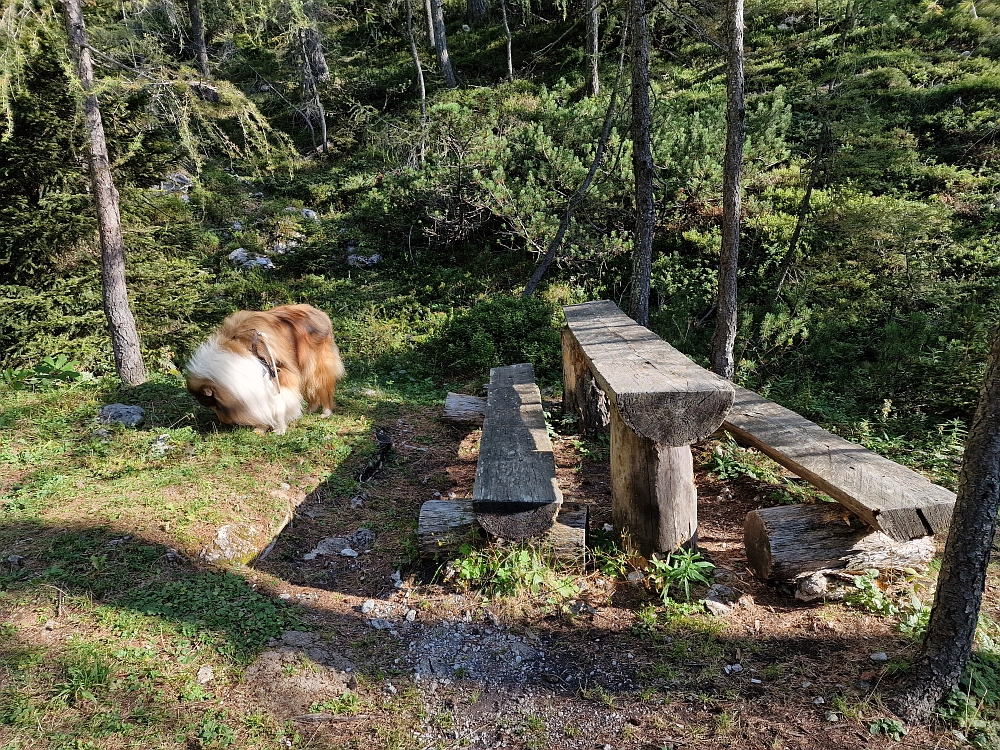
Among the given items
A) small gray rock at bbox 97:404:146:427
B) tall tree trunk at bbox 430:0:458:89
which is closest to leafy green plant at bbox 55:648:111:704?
small gray rock at bbox 97:404:146:427

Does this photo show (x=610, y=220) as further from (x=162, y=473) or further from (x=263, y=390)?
(x=162, y=473)

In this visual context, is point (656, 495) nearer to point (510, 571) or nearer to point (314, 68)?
point (510, 571)

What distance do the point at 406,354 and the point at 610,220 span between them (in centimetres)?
479

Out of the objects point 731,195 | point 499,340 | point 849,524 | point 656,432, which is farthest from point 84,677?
point 499,340

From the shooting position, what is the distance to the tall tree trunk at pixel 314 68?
17.2m

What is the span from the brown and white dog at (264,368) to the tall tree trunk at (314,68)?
13319 mm

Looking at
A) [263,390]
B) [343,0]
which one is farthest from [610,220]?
[343,0]

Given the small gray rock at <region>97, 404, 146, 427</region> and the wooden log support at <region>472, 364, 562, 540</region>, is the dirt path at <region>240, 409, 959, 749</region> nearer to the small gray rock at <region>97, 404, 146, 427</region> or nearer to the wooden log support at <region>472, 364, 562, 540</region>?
the wooden log support at <region>472, 364, 562, 540</region>

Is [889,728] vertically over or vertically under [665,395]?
under

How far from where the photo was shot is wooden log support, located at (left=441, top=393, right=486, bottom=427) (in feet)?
21.6

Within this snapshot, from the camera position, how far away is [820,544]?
11.6 feet

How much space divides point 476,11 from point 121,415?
22512 millimetres

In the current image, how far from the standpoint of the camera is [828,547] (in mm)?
3510

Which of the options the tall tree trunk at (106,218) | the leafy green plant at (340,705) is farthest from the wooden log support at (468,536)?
the tall tree trunk at (106,218)
